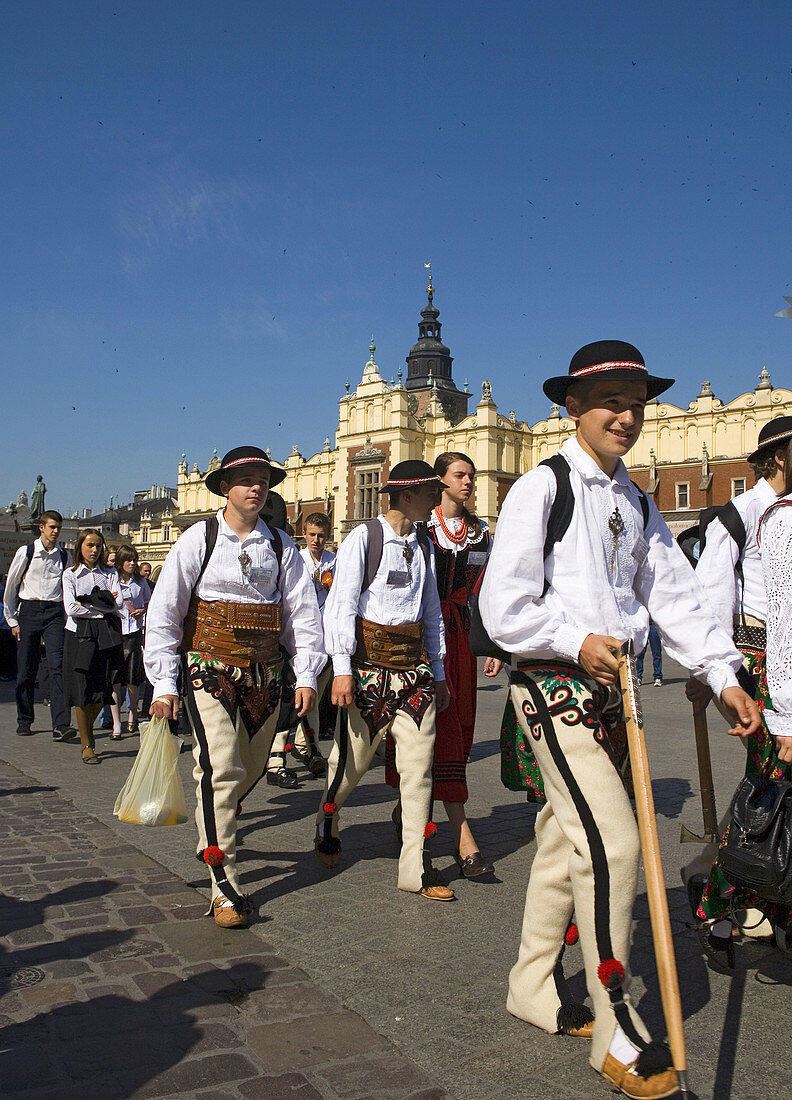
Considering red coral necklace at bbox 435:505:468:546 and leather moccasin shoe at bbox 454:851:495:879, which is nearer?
leather moccasin shoe at bbox 454:851:495:879

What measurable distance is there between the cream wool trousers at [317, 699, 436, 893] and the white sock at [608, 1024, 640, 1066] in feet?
6.78

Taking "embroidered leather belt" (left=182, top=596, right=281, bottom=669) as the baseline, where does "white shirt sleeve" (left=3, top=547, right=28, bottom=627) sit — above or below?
above

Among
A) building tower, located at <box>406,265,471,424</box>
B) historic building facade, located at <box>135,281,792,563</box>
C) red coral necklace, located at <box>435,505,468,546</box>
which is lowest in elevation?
red coral necklace, located at <box>435,505,468,546</box>

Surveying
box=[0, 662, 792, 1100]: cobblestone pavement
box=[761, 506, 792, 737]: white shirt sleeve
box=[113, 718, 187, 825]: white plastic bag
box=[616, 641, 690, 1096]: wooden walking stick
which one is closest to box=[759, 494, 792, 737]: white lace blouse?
box=[761, 506, 792, 737]: white shirt sleeve

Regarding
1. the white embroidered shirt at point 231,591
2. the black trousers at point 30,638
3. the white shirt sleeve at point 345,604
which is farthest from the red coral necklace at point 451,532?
the black trousers at point 30,638

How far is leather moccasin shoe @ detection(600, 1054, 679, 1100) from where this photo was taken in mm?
2605

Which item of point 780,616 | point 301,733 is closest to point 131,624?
point 301,733

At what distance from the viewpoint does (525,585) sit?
117 inches

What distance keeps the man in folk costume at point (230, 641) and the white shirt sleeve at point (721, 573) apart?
1.88 metres

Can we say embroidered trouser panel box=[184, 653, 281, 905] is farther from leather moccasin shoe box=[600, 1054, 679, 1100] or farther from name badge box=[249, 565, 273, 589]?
leather moccasin shoe box=[600, 1054, 679, 1100]

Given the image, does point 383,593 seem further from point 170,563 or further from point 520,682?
point 520,682

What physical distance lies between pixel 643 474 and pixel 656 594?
158 ft

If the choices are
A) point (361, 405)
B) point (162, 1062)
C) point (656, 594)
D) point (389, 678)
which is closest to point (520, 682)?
point (656, 594)

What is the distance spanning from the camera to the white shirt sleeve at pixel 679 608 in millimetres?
3217
